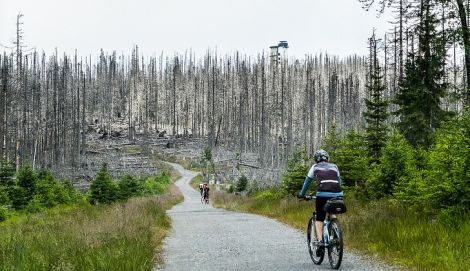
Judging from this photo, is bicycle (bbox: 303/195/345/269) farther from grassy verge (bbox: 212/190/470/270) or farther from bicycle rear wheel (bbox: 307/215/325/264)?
grassy verge (bbox: 212/190/470/270)

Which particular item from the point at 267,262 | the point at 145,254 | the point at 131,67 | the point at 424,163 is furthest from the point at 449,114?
the point at 131,67

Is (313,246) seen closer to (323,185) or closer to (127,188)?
(323,185)

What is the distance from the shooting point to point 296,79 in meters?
115

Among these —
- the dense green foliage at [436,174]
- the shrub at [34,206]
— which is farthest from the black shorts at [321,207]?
the shrub at [34,206]

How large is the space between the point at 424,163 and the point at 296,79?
103992 mm

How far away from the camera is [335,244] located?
7.91 meters

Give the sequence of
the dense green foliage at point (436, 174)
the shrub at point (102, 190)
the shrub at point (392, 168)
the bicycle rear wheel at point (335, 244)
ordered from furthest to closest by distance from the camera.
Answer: the shrub at point (102, 190) → the shrub at point (392, 168) → the dense green foliage at point (436, 174) → the bicycle rear wheel at point (335, 244)

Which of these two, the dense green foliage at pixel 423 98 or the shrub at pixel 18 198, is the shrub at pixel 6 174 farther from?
the dense green foliage at pixel 423 98

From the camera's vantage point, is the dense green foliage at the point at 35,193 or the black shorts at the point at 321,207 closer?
the black shorts at the point at 321,207

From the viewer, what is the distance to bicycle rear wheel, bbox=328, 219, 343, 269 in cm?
771

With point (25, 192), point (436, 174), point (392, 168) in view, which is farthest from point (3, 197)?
point (436, 174)

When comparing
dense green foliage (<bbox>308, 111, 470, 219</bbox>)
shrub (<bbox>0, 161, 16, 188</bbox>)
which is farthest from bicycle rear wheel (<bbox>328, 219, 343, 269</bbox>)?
shrub (<bbox>0, 161, 16, 188</bbox>)

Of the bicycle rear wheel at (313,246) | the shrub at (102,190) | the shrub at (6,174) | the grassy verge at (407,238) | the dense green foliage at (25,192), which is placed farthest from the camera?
the shrub at (102,190)

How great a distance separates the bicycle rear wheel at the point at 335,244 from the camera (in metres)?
7.71
